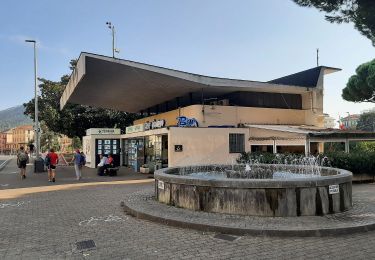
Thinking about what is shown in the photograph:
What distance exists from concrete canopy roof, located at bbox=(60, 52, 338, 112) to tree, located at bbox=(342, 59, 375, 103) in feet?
71.1

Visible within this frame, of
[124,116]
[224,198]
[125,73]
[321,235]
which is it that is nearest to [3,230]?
[224,198]

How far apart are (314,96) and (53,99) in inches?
1168

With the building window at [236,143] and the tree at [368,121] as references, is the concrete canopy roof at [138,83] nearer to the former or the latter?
the building window at [236,143]

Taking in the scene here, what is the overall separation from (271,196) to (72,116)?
34.0 metres

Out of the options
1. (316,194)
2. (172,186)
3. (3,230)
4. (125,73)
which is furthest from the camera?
(125,73)

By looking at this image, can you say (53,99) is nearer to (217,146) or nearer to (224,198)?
(217,146)

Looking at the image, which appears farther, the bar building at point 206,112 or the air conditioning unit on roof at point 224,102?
the air conditioning unit on roof at point 224,102

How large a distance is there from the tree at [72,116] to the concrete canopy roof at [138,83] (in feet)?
29.2

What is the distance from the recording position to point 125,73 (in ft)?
69.0

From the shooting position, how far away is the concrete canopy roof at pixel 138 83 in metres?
19.3

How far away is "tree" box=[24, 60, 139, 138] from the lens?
38650mm

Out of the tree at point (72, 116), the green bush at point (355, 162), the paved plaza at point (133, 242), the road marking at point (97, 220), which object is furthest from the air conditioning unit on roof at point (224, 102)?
the tree at point (72, 116)

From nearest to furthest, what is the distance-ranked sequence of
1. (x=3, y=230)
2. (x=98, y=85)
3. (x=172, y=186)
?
(x=3, y=230) < (x=172, y=186) < (x=98, y=85)

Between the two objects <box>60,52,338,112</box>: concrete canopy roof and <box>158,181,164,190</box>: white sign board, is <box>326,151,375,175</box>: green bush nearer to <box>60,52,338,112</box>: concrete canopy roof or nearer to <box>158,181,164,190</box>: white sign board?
<box>60,52,338,112</box>: concrete canopy roof
